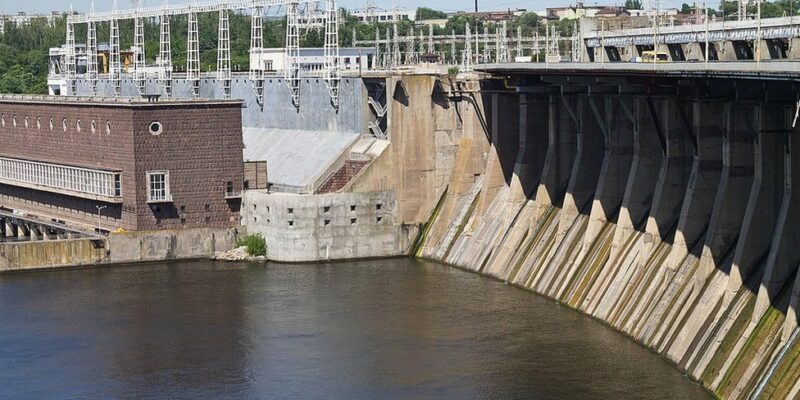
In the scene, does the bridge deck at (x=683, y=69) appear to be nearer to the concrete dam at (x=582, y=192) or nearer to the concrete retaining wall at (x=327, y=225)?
the concrete dam at (x=582, y=192)

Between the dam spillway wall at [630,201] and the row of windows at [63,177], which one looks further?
the row of windows at [63,177]

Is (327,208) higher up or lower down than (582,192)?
lower down

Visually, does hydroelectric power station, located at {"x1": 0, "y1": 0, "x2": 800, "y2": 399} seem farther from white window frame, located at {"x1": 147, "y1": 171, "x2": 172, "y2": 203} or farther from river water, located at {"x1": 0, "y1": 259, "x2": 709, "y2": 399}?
river water, located at {"x1": 0, "y1": 259, "x2": 709, "y2": 399}

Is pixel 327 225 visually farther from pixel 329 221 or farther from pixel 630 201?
pixel 630 201

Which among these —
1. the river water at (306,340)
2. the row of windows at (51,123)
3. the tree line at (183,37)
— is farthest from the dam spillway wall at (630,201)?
the tree line at (183,37)

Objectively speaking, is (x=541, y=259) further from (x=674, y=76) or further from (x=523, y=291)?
(x=674, y=76)

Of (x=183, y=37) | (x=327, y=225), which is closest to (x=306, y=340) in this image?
(x=327, y=225)
